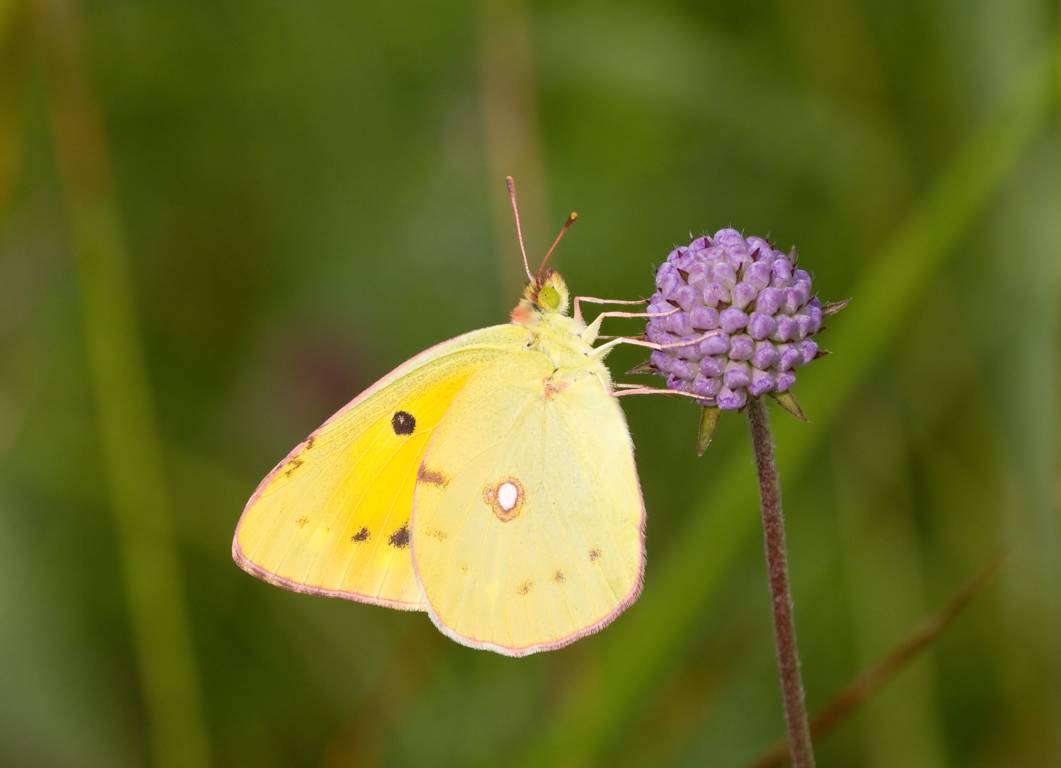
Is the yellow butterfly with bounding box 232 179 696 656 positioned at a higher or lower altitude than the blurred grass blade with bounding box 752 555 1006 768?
higher

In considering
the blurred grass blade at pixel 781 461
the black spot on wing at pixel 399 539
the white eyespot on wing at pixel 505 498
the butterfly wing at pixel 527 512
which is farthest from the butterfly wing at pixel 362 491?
the blurred grass blade at pixel 781 461

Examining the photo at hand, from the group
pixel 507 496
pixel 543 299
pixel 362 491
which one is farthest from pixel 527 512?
pixel 543 299

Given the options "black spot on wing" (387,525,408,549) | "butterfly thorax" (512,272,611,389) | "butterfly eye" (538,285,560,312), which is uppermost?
"butterfly eye" (538,285,560,312)

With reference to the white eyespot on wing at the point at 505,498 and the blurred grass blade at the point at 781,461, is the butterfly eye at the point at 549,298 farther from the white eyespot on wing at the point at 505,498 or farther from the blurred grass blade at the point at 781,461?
the blurred grass blade at the point at 781,461

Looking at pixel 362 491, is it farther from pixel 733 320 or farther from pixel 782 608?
pixel 782 608

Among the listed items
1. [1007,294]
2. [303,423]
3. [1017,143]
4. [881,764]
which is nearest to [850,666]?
[881,764]

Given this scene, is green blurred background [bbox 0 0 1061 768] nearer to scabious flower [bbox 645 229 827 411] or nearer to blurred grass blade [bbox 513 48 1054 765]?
blurred grass blade [bbox 513 48 1054 765]

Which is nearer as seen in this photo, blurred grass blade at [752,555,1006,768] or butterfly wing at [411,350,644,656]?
blurred grass blade at [752,555,1006,768]

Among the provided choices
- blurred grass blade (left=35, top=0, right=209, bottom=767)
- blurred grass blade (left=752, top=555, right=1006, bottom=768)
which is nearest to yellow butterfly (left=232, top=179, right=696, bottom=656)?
blurred grass blade (left=752, top=555, right=1006, bottom=768)
